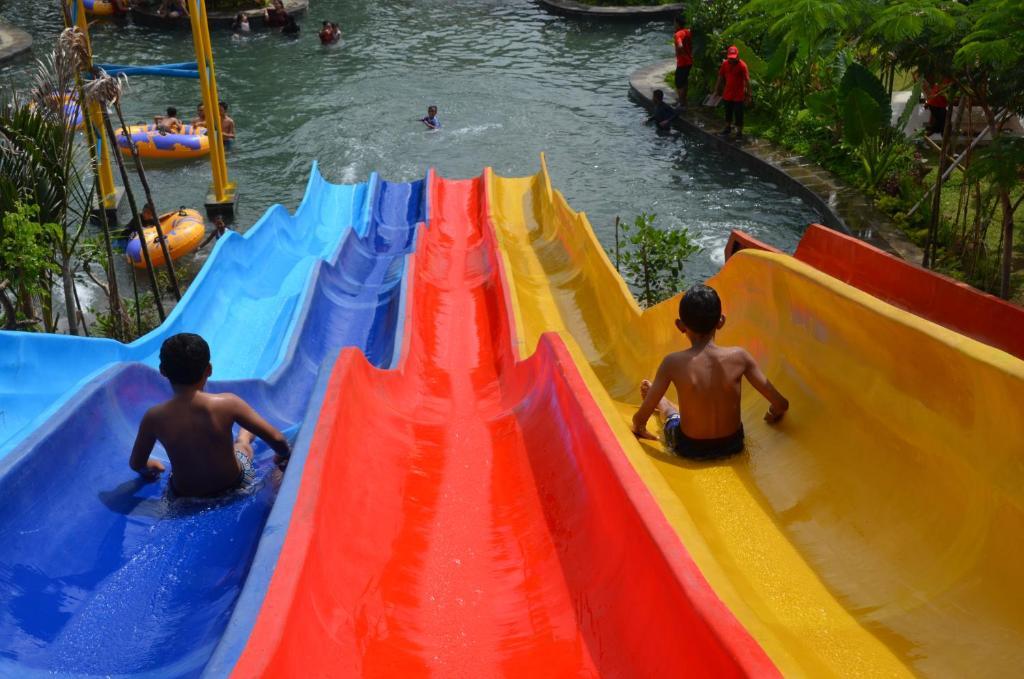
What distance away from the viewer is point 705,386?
4676 mm

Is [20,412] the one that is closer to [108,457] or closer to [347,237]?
[108,457]

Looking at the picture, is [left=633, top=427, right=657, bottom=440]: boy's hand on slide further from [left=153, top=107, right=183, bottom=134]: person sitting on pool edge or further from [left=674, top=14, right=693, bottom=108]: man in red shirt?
[left=674, top=14, right=693, bottom=108]: man in red shirt

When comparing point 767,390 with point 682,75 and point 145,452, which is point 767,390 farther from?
point 682,75

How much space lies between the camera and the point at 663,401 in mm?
5352

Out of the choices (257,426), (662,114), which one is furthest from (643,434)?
(662,114)

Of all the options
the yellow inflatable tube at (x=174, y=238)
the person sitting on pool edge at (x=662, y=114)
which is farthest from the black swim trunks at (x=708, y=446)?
the person sitting on pool edge at (x=662, y=114)

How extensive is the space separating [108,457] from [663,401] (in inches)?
118

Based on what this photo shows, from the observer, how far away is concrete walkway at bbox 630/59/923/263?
38.3 ft

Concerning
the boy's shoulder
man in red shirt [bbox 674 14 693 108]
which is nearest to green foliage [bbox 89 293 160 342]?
the boy's shoulder

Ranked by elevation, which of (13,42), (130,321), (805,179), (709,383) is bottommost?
(130,321)

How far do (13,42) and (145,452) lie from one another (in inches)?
953

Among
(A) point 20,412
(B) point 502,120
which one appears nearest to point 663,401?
(A) point 20,412

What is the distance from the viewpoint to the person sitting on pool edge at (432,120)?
733 inches

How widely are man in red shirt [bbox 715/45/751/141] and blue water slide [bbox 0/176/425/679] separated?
13.0 metres
